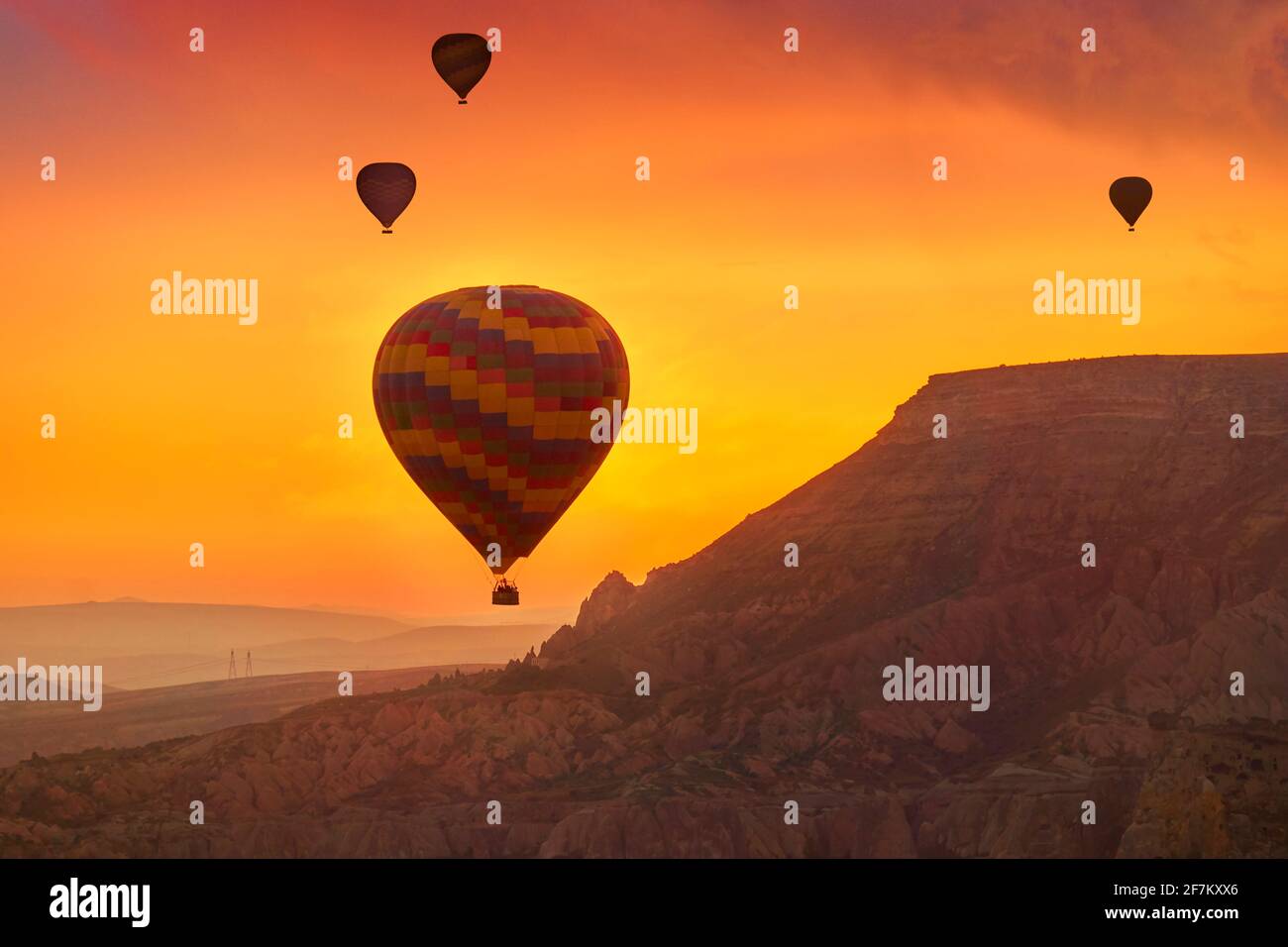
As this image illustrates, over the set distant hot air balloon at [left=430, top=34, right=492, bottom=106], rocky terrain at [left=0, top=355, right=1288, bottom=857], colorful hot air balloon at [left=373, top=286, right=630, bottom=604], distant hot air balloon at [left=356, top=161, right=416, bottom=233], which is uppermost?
distant hot air balloon at [left=430, top=34, right=492, bottom=106]

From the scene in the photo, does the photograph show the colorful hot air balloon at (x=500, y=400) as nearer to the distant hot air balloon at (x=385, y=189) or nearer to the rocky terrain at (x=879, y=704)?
the distant hot air balloon at (x=385, y=189)

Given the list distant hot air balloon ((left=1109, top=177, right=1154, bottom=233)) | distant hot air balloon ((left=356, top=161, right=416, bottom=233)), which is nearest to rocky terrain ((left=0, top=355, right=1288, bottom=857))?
distant hot air balloon ((left=1109, top=177, right=1154, bottom=233))

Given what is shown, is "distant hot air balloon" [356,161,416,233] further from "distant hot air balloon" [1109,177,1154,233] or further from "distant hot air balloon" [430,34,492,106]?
"distant hot air balloon" [1109,177,1154,233]

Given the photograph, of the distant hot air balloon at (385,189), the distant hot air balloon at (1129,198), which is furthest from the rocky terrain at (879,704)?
the distant hot air balloon at (385,189)

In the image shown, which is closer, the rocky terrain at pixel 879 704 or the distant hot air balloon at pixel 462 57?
the distant hot air balloon at pixel 462 57

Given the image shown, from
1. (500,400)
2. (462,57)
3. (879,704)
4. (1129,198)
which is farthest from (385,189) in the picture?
(879,704)
